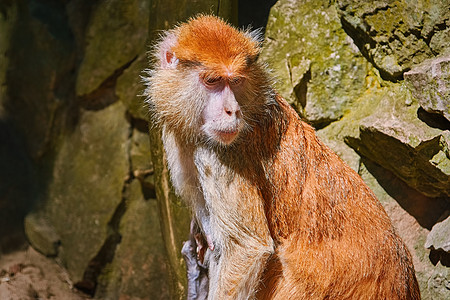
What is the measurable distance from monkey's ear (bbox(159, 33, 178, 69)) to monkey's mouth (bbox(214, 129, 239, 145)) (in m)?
0.53

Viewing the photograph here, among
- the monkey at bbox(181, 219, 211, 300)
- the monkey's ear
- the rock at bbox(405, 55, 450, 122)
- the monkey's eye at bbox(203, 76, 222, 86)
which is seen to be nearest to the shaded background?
the rock at bbox(405, 55, 450, 122)

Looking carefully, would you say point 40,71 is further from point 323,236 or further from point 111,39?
point 323,236

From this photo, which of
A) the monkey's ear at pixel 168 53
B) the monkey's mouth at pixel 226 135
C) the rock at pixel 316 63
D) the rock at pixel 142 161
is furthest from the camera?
the rock at pixel 142 161

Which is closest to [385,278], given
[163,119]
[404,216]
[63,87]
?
[404,216]

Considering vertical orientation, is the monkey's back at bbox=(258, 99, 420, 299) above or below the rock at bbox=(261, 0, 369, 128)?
below

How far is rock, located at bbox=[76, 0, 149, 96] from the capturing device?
554 centimetres

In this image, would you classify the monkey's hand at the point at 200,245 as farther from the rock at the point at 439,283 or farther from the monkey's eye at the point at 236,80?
the rock at the point at 439,283

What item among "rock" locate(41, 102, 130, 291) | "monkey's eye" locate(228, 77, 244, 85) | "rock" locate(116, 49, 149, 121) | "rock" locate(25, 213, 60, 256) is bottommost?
"rock" locate(25, 213, 60, 256)

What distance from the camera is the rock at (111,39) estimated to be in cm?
554

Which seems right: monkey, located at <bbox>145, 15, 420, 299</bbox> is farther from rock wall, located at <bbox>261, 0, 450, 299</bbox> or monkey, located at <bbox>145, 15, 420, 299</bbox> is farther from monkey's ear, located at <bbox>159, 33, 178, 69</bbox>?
rock wall, located at <bbox>261, 0, 450, 299</bbox>

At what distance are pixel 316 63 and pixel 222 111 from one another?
4.90 ft

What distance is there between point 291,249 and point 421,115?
1.36 meters

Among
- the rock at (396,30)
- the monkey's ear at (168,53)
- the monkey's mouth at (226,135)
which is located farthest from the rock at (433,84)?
the monkey's ear at (168,53)

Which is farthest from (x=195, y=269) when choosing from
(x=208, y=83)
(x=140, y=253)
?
(x=140, y=253)
